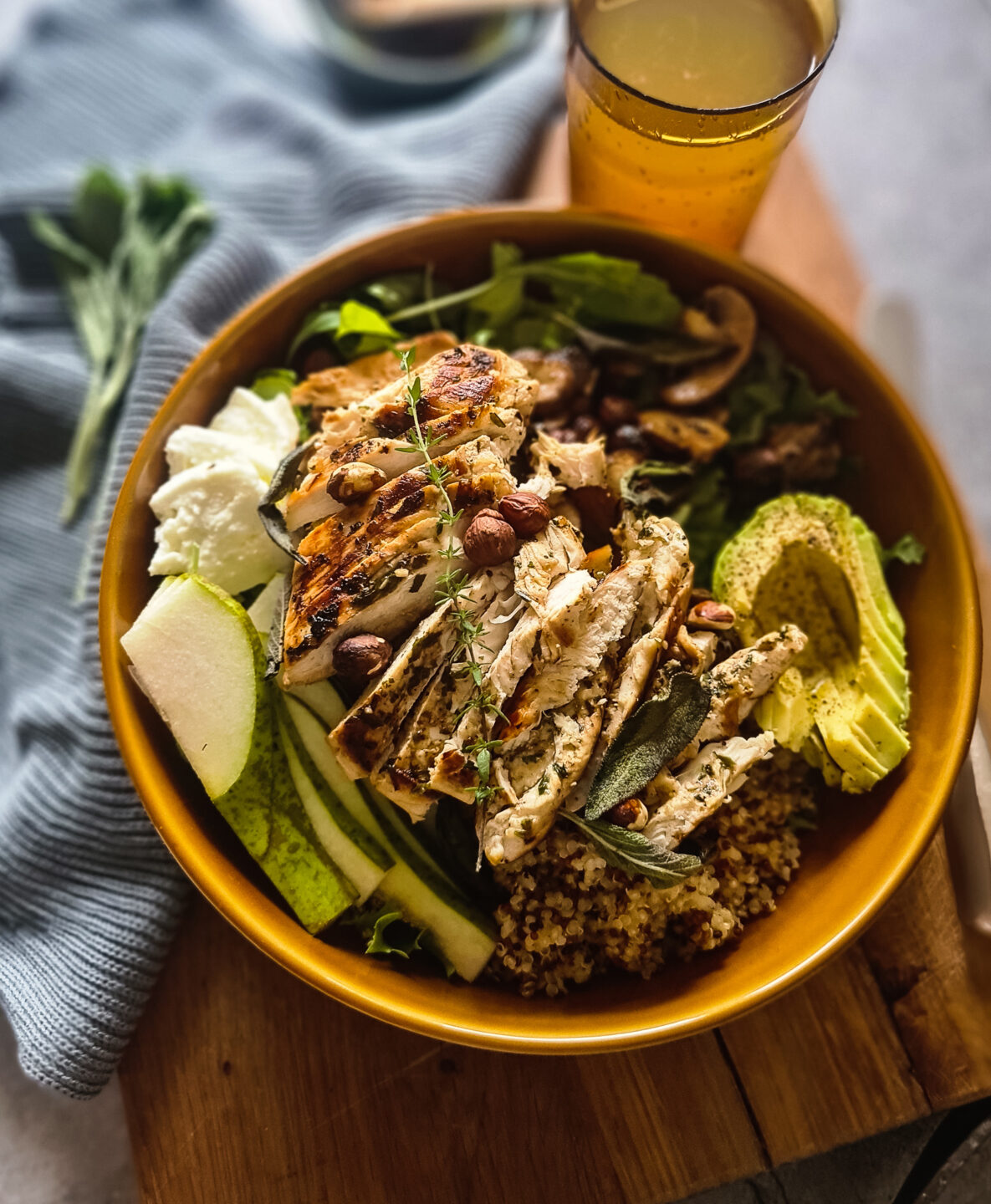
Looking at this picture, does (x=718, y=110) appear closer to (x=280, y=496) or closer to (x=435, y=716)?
(x=280, y=496)

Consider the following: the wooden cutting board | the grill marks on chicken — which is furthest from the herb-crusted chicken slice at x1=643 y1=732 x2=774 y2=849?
the wooden cutting board

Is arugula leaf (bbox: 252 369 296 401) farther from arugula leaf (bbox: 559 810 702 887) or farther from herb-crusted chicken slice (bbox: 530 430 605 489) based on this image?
arugula leaf (bbox: 559 810 702 887)

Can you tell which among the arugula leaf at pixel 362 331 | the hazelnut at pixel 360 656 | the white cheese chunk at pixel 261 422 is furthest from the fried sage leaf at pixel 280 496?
the arugula leaf at pixel 362 331

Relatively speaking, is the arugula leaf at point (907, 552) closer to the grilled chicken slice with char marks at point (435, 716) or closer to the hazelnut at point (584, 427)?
the hazelnut at point (584, 427)

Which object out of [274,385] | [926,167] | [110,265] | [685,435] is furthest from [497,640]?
[926,167]

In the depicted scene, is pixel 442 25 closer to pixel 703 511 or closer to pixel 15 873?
pixel 703 511
